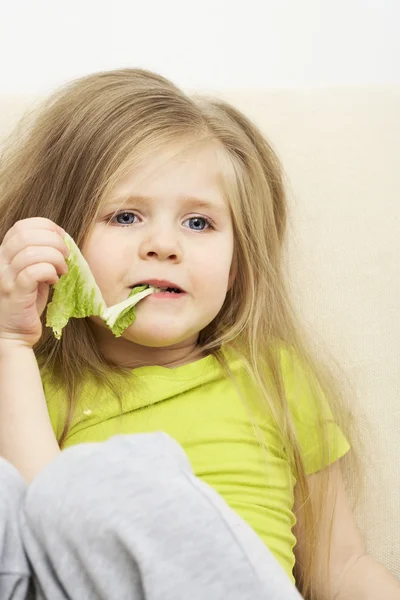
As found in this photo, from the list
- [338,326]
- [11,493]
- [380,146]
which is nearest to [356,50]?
[380,146]

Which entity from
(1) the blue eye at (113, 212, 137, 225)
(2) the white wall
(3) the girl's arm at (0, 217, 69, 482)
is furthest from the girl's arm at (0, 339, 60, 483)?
(2) the white wall

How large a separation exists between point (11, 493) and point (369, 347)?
78cm

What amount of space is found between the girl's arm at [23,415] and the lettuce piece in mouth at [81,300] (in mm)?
60

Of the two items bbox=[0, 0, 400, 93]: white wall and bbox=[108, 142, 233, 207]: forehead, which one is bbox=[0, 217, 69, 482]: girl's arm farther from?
bbox=[0, 0, 400, 93]: white wall

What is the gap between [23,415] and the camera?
111 centimetres

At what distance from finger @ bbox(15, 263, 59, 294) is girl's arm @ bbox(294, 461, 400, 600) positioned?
504 millimetres

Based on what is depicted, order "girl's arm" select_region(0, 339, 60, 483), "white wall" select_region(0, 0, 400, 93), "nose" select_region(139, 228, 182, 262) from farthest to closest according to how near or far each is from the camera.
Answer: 1. "white wall" select_region(0, 0, 400, 93)
2. "nose" select_region(139, 228, 182, 262)
3. "girl's arm" select_region(0, 339, 60, 483)

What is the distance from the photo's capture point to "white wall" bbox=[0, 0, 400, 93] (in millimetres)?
1741

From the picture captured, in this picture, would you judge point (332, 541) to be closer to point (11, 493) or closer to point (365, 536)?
point (365, 536)

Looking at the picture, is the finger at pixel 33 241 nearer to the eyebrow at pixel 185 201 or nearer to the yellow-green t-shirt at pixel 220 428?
the eyebrow at pixel 185 201

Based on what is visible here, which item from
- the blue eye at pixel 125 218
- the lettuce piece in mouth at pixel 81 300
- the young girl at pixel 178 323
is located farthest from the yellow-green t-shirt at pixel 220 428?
the blue eye at pixel 125 218

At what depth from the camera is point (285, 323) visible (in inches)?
56.3

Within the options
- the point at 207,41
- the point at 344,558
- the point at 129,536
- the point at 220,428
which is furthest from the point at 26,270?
the point at 207,41

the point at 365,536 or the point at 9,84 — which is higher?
the point at 9,84
